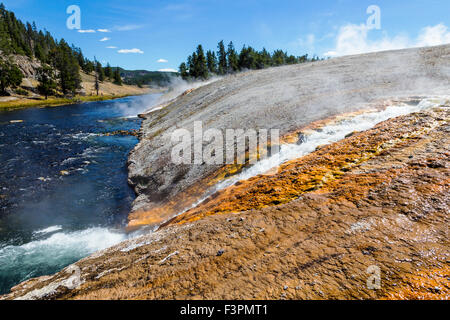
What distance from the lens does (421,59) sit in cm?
1950

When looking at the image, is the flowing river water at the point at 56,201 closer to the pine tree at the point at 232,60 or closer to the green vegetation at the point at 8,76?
the green vegetation at the point at 8,76

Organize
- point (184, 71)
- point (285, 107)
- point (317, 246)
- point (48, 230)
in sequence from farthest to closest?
point (184, 71), point (285, 107), point (48, 230), point (317, 246)

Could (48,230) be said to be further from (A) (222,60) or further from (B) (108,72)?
(B) (108,72)

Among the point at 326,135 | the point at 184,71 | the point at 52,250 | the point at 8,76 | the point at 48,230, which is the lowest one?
the point at 52,250

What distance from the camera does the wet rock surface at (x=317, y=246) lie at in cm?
311

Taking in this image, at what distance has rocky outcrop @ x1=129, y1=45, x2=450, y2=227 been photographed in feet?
39.1

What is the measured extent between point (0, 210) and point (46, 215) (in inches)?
108

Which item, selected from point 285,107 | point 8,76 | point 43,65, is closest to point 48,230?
point 285,107

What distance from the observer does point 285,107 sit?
15609 mm

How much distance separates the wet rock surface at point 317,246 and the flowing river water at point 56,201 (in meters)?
3.65

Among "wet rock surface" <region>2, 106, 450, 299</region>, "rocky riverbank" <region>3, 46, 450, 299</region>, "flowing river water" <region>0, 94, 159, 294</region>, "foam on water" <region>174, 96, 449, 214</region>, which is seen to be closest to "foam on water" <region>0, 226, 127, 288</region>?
"flowing river water" <region>0, 94, 159, 294</region>

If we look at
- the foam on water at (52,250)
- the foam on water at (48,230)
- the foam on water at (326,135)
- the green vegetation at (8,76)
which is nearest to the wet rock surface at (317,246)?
the foam on water at (52,250)

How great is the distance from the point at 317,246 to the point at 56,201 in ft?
49.4

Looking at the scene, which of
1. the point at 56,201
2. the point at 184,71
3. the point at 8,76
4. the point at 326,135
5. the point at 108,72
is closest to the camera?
the point at 326,135
